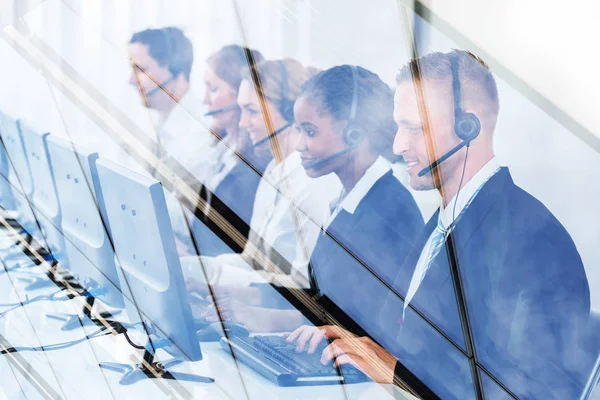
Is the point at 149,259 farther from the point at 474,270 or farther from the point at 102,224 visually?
the point at 474,270

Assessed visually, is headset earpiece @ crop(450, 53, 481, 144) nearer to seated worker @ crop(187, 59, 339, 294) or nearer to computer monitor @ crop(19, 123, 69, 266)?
seated worker @ crop(187, 59, 339, 294)

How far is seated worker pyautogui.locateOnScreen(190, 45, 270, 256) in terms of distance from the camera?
94.7 inches

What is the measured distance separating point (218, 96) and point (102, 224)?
2.87 ft

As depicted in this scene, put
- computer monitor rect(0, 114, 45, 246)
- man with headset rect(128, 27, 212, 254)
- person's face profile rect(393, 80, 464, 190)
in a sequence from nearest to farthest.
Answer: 1. person's face profile rect(393, 80, 464, 190)
2. man with headset rect(128, 27, 212, 254)
3. computer monitor rect(0, 114, 45, 246)

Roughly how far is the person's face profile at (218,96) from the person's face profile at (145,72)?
24 centimetres

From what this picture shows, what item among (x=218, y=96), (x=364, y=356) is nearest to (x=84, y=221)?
(x=218, y=96)

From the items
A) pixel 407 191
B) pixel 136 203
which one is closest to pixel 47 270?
pixel 136 203

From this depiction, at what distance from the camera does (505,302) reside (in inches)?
74.7

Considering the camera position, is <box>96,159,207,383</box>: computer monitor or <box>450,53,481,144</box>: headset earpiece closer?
<box>450,53,481,144</box>: headset earpiece

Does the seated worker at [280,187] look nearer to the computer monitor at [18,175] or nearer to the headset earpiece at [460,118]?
the headset earpiece at [460,118]

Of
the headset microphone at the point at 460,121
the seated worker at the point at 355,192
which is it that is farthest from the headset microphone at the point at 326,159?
the headset microphone at the point at 460,121

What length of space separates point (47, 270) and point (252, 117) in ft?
6.04

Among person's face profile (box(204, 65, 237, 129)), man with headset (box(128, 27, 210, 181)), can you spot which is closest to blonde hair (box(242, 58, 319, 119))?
person's face profile (box(204, 65, 237, 129))

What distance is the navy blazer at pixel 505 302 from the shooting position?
1810mm
